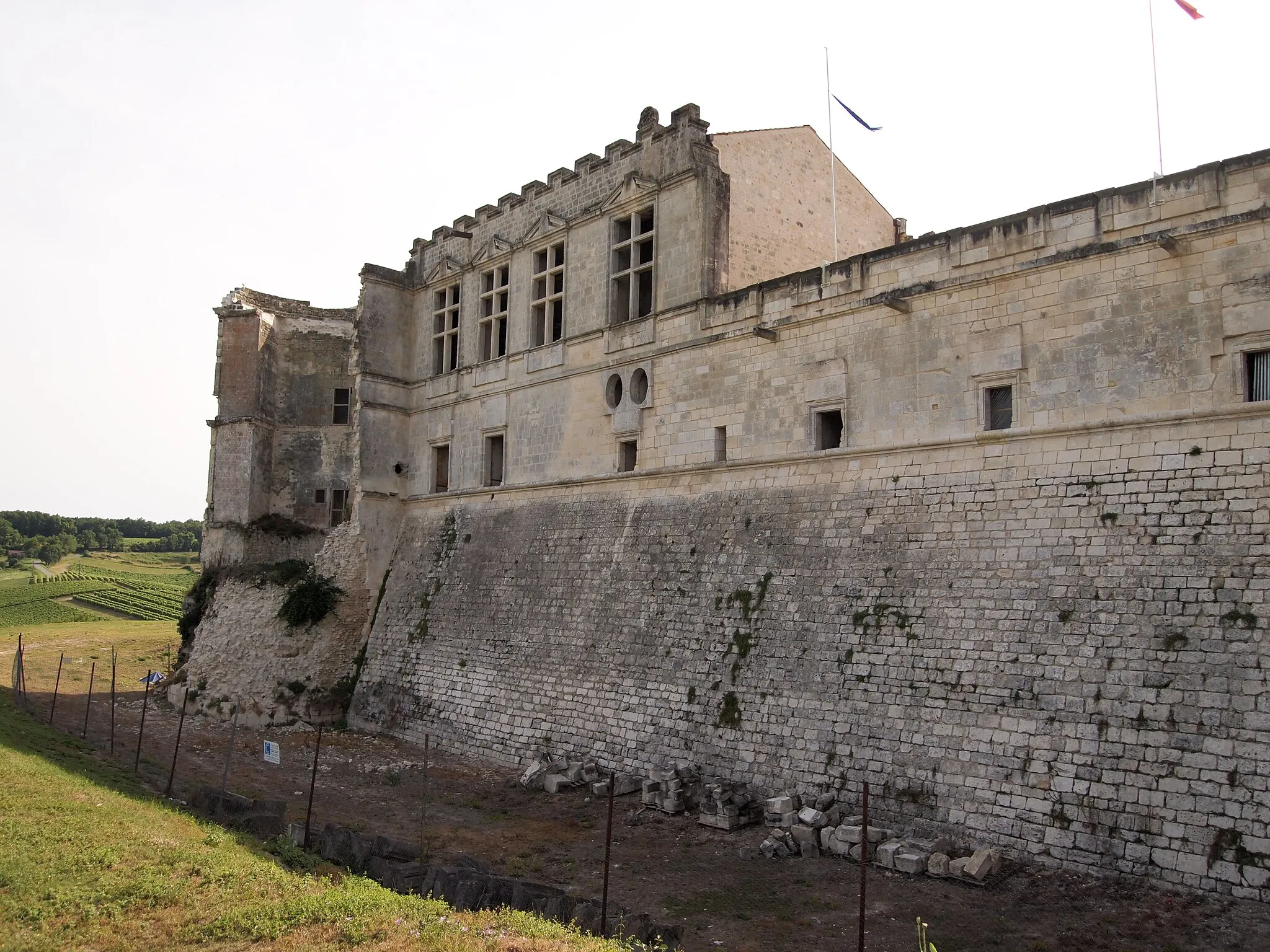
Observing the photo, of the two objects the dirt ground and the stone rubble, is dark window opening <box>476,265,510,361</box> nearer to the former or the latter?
the dirt ground

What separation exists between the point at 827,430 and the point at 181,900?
10.4m

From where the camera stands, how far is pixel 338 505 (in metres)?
26.8

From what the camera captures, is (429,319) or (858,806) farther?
(429,319)

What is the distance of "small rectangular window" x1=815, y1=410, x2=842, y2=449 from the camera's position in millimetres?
14594

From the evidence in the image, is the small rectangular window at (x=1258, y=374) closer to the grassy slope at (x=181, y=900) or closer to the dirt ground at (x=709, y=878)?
the dirt ground at (x=709, y=878)

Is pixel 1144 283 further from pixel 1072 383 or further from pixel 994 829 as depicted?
pixel 994 829

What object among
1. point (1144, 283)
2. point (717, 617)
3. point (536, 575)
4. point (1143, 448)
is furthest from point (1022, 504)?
point (536, 575)

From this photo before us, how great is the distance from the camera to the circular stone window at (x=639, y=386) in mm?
17875

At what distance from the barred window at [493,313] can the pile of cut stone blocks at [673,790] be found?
1130cm

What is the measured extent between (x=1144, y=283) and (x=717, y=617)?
24.2ft

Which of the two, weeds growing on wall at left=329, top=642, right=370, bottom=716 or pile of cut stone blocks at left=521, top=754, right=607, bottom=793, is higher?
weeds growing on wall at left=329, top=642, right=370, bottom=716

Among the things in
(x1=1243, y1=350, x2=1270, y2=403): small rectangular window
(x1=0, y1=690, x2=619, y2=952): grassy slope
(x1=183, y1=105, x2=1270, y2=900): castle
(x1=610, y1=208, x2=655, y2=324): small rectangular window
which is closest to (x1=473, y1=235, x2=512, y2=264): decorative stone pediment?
(x1=183, y1=105, x2=1270, y2=900): castle

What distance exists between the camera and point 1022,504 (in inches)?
463

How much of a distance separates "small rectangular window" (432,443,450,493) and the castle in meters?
0.08
